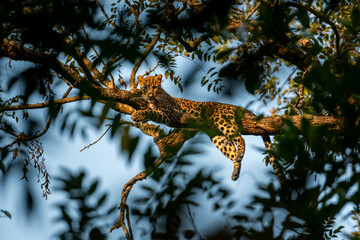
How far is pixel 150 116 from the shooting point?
17.4 ft

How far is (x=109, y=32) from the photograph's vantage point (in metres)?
1.03

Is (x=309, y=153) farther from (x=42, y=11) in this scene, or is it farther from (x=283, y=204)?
(x=42, y=11)

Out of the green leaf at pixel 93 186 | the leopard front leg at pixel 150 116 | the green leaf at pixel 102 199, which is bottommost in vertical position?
the green leaf at pixel 102 199

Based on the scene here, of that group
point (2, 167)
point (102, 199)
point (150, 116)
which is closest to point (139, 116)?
point (150, 116)

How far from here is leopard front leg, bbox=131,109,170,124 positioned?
16.0ft

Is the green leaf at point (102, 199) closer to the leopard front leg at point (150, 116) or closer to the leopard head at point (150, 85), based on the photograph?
the leopard front leg at point (150, 116)

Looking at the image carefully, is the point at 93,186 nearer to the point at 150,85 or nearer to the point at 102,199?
the point at 102,199

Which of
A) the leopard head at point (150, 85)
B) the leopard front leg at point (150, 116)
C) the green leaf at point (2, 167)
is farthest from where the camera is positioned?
the leopard head at point (150, 85)

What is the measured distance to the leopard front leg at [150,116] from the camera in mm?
4875

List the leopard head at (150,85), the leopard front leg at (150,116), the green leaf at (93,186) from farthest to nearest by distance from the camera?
the leopard head at (150,85), the leopard front leg at (150,116), the green leaf at (93,186)

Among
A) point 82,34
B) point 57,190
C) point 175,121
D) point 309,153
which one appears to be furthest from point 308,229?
point 175,121

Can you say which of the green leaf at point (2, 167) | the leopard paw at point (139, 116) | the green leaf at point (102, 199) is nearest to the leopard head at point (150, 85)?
the leopard paw at point (139, 116)

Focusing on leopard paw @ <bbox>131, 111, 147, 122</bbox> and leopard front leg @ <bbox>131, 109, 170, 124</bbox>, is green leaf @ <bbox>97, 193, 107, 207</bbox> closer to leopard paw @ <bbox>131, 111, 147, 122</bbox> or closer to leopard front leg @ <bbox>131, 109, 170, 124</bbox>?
leopard front leg @ <bbox>131, 109, 170, 124</bbox>

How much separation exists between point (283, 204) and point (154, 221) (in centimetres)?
34
